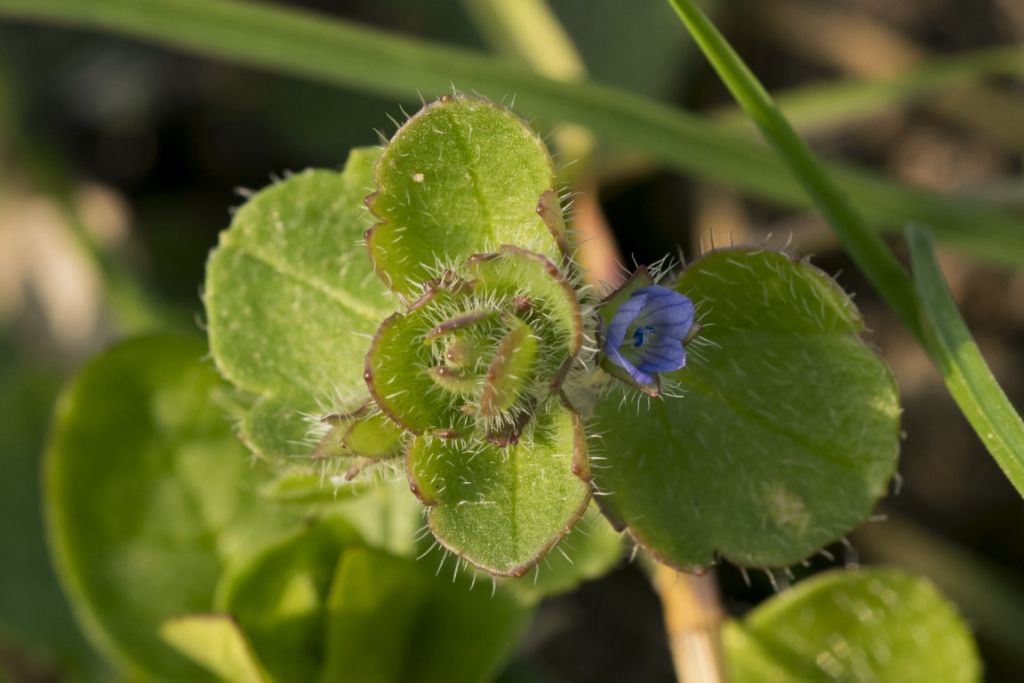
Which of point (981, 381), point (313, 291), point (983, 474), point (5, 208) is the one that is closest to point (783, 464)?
point (981, 381)

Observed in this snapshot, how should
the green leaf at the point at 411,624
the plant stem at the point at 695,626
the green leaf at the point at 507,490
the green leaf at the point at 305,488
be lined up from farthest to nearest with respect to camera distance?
the plant stem at the point at 695,626 → the green leaf at the point at 411,624 → the green leaf at the point at 305,488 → the green leaf at the point at 507,490

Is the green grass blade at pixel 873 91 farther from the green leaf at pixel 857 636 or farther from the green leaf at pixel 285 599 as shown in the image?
the green leaf at pixel 285 599

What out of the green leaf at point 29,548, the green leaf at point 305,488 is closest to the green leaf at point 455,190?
the green leaf at point 305,488

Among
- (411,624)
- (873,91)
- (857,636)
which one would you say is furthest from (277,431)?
(873,91)

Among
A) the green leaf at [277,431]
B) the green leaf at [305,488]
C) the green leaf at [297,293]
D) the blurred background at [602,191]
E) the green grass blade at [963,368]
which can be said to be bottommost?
the blurred background at [602,191]

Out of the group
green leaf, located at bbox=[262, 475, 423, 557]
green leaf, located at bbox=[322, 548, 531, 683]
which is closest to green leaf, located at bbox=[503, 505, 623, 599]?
green leaf, located at bbox=[322, 548, 531, 683]

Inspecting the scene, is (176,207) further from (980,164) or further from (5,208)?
(980,164)
